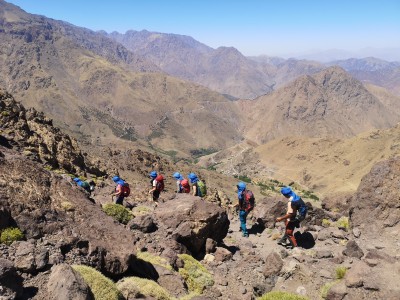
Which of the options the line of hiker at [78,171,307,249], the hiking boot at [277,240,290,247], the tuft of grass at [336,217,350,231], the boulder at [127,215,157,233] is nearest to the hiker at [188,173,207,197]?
the line of hiker at [78,171,307,249]

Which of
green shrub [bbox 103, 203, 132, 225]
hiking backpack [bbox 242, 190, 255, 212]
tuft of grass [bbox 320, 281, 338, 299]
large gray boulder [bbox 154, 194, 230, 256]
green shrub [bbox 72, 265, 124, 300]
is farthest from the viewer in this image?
hiking backpack [bbox 242, 190, 255, 212]

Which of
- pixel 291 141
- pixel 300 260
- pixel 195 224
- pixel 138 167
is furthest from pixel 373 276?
pixel 291 141

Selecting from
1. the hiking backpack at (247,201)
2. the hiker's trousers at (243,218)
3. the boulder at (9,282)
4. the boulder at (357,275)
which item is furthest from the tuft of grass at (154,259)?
the hiker's trousers at (243,218)

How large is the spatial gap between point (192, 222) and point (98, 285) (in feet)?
23.8

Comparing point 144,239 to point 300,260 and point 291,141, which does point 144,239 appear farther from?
point 291,141

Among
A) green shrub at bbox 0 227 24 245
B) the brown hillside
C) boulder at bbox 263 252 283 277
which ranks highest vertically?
green shrub at bbox 0 227 24 245

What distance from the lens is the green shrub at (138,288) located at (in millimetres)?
9812

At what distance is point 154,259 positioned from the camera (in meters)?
13.5

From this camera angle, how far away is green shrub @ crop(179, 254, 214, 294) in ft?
42.7

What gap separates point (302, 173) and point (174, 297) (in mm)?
136581

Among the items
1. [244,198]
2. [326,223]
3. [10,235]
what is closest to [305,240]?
[244,198]

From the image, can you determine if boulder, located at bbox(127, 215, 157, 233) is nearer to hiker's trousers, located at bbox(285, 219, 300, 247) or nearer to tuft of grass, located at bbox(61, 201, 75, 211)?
tuft of grass, located at bbox(61, 201, 75, 211)

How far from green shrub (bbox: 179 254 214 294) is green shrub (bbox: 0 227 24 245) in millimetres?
5680

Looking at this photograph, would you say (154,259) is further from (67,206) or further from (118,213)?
(118,213)
